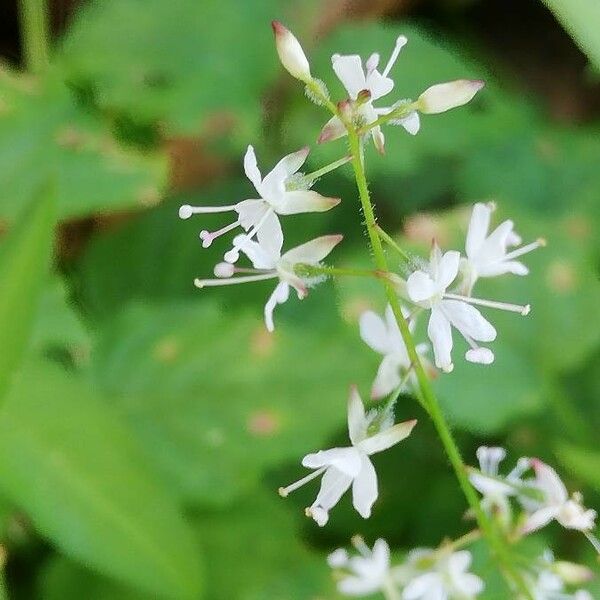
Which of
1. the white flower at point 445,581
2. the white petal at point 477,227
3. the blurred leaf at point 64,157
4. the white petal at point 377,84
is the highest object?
the blurred leaf at point 64,157

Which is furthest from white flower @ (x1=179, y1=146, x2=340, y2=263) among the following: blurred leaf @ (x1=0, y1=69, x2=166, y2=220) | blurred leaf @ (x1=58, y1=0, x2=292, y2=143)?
blurred leaf @ (x1=58, y1=0, x2=292, y2=143)

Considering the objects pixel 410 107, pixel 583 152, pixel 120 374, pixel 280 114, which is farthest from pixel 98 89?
pixel 410 107

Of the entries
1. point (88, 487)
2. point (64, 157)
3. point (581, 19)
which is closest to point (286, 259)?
point (581, 19)

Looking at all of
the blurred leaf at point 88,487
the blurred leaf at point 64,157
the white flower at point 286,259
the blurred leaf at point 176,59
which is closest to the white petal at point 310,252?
the white flower at point 286,259

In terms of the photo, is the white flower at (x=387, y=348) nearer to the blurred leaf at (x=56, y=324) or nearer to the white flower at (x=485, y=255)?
the white flower at (x=485, y=255)

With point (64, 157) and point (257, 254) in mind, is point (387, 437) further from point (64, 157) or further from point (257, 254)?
point (64, 157)
